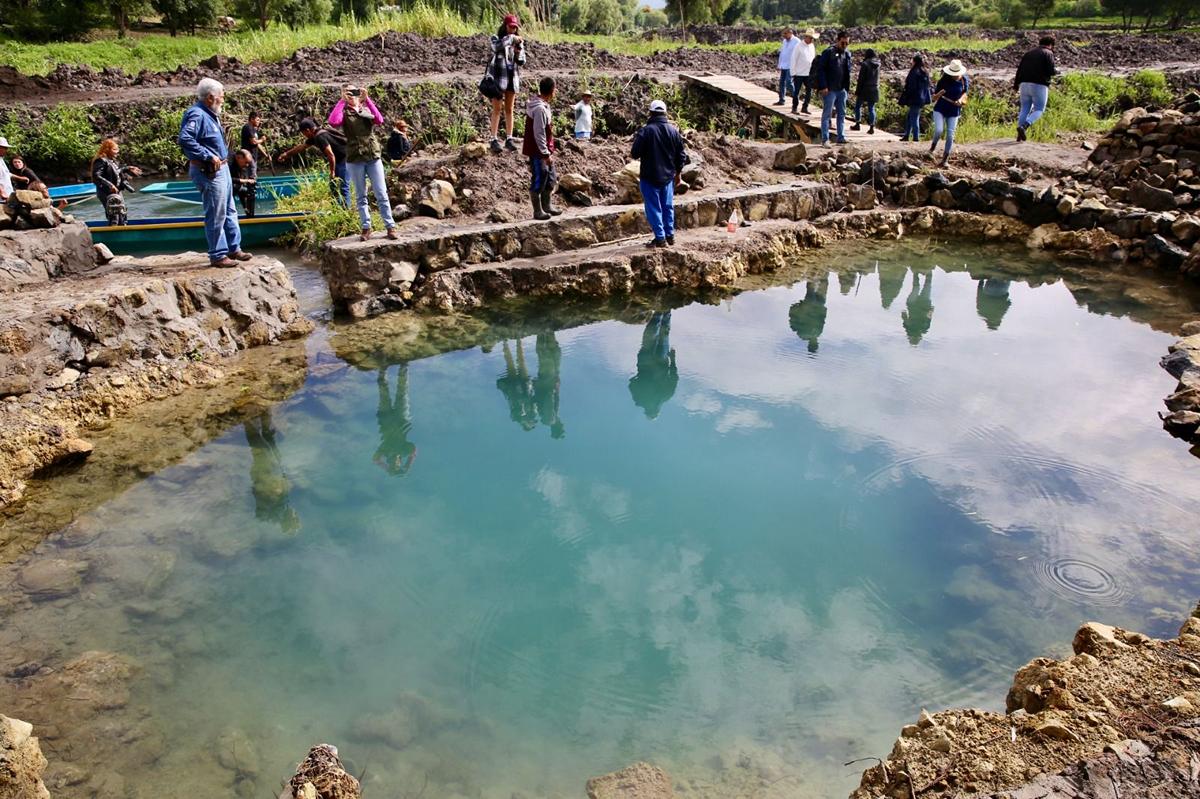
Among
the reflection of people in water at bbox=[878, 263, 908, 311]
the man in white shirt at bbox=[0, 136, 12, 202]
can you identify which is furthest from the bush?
the man in white shirt at bbox=[0, 136, 12, 202]

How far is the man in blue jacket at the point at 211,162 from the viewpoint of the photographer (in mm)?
6668

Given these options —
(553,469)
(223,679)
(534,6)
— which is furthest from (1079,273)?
(534,6)

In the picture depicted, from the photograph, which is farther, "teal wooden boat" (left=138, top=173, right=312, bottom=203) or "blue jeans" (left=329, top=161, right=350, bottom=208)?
"teal wooden boat" (left=138, top=173, right=312, bottom=203)

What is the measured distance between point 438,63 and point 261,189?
832cm

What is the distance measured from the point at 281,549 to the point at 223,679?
1.11 meters

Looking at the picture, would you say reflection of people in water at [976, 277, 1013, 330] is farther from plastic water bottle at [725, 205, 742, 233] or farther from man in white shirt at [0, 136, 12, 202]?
man in white shirt at [0, 136, 12, 202]

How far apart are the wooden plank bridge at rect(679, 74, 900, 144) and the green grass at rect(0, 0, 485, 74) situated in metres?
8.71

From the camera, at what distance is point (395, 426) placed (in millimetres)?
6531

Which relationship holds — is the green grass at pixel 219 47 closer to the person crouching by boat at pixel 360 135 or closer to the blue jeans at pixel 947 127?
the blue jeans at pixel 947 127

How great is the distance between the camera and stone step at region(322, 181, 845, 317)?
340 inches

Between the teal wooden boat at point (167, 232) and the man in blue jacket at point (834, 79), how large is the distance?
872 cm

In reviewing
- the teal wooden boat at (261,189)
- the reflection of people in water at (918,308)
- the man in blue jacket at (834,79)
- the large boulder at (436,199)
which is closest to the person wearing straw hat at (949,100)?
the man in blue jacket at (834,79)

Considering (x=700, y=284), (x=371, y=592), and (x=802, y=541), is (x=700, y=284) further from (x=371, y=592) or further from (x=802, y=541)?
(x=371, y=592)

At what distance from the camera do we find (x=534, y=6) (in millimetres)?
25953
